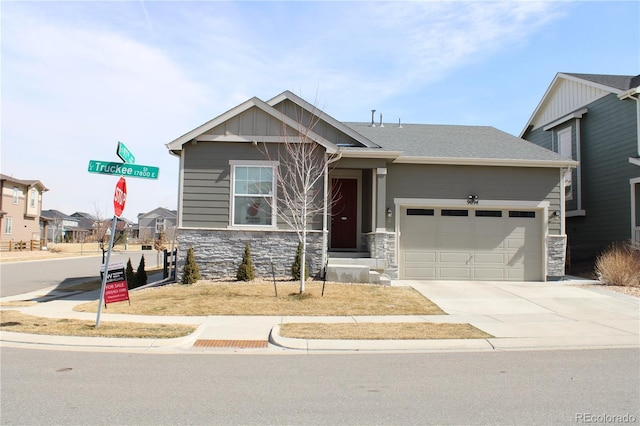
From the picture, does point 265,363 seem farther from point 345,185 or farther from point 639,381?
point 345,185

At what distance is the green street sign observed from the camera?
8.73 metres

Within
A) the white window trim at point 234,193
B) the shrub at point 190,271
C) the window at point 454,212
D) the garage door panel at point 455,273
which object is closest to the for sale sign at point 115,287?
the shrub at point 190,271

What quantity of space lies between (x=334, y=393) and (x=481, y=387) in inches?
69.5

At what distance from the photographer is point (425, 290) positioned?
1372cm

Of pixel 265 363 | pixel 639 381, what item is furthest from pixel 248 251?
pixel 639 381

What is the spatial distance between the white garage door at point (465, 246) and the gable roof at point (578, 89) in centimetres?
682

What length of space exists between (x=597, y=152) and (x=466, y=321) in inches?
518

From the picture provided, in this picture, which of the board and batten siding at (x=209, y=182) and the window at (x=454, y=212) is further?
the window at (x=454, y=212)

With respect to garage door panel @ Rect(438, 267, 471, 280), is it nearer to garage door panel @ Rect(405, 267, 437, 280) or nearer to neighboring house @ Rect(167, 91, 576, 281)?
neighboring house @ Rect(167, 91, 576, 281)

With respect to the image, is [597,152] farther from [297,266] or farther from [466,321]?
[297,266]

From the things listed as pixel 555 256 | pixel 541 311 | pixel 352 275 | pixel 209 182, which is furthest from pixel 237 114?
pixel 555 256

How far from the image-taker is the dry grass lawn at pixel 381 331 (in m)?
→ 8.43

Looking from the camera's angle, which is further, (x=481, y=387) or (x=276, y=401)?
(x=481, y=387)

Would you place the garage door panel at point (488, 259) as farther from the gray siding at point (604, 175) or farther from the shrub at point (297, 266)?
the shrub at point (297, 266)
